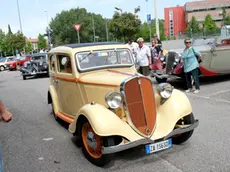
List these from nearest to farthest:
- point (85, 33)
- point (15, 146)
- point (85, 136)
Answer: point (85, 136) < point (15, 146) < point (85, 33)

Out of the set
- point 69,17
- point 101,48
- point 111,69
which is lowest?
point 111,69

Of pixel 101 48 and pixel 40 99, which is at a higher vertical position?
pixel 101 48

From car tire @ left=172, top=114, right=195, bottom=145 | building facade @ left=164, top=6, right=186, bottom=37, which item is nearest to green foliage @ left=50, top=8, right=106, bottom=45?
building facade @ left=164, top=6, right=186, bottom=37

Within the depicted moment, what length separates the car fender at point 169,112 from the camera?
13.8ft

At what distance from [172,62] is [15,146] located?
6333mm

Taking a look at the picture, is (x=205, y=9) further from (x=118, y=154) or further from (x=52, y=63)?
(x=118, y=154)

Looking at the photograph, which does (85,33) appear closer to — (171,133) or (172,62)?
(172,62)

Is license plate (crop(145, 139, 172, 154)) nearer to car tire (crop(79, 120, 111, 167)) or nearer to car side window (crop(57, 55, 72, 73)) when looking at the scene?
car tire (crop(79, 120, 111, 167))

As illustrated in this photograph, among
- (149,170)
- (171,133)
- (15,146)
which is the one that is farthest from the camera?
(15,146)

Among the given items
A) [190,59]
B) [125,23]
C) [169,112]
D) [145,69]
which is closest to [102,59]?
[169,112]

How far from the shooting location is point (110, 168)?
13.2ft

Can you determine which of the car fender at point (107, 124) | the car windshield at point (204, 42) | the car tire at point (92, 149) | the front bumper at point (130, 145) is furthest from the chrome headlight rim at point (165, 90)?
the car windshield at point (204, 42)

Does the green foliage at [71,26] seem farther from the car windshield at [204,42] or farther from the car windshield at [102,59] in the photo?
the car windshield at [102,59]

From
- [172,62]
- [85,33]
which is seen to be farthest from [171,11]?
[172,62]
